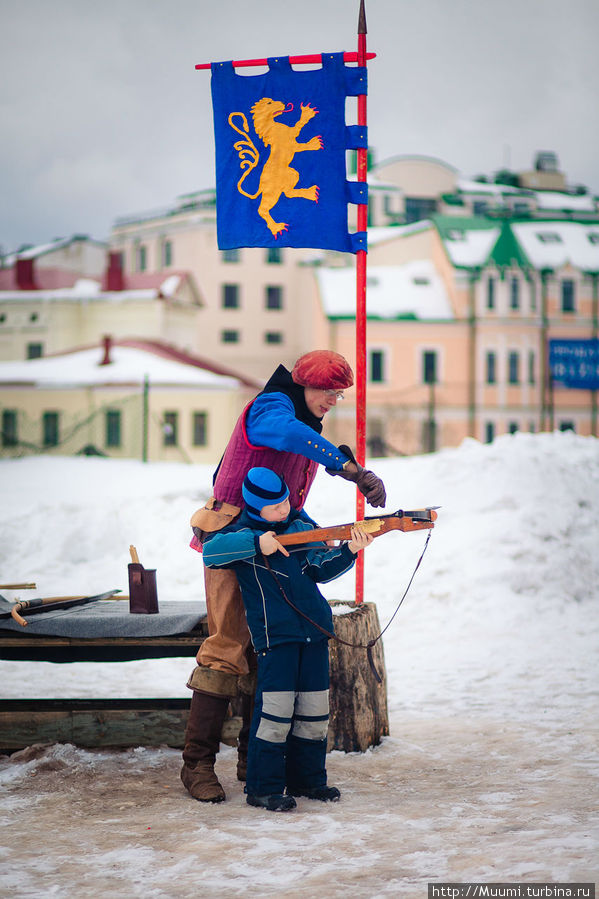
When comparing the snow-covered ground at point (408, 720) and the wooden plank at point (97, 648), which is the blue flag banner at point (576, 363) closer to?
the snow-covered ground at point (408, 720)

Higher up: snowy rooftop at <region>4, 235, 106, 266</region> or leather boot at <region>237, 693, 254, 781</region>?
snowy rooftop at <region>4, 235, 106, 266</region>

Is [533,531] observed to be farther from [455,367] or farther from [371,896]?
[455,367]

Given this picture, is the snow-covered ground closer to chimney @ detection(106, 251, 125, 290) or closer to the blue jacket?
the blue jacket

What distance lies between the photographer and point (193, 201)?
50125 millimetres

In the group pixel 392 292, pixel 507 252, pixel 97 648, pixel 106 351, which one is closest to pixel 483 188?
pixel 507 252

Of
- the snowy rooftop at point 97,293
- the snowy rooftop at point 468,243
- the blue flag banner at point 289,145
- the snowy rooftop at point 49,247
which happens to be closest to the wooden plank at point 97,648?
the blue flag banner at point 289,145

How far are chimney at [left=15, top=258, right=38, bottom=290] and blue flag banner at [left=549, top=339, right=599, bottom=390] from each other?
72.0 feet

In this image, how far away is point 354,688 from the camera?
4.74 metres

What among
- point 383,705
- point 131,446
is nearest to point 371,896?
point 383,705

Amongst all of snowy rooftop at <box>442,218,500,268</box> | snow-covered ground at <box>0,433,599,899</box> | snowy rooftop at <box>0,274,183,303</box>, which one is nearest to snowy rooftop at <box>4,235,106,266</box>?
snowy rooftop at <box>0,274,183,303</box>

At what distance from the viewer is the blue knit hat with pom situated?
161 inches

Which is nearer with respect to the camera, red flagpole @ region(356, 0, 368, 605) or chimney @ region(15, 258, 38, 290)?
red flagpole @ region(356, 0, 368, 605)

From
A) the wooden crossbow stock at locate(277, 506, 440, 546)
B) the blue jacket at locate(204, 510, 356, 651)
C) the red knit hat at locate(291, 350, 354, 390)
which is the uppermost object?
the red knit hat at locate(291, 350, 354, 390)

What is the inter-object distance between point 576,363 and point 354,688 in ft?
116
